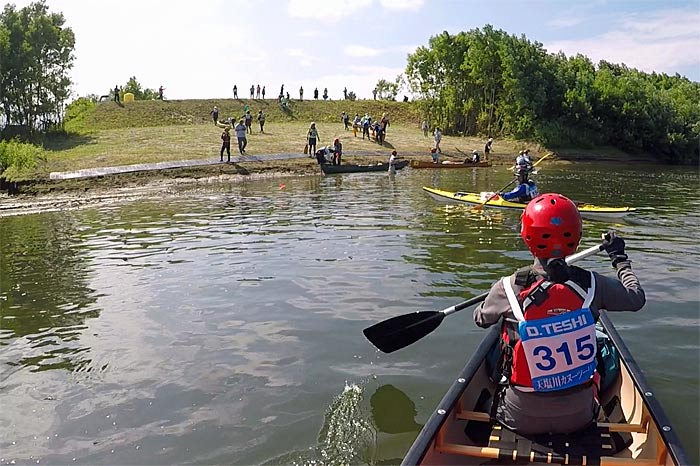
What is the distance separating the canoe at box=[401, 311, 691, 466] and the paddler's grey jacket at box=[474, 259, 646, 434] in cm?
12

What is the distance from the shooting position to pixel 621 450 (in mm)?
4457

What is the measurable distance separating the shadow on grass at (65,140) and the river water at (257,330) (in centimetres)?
2134

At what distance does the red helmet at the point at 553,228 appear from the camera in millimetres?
3898

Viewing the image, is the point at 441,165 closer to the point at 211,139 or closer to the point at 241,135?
the point at 241,135

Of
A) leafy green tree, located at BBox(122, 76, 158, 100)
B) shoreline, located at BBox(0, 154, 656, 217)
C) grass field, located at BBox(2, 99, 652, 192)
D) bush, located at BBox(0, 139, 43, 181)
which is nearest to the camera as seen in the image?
shoreline, located at BBox(0, 154, 656, 217)

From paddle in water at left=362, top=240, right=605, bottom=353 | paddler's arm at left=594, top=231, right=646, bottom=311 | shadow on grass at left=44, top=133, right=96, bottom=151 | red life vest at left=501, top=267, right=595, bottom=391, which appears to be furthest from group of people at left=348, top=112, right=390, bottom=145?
red life vest at left=501, top=267, right=595, bottom=391

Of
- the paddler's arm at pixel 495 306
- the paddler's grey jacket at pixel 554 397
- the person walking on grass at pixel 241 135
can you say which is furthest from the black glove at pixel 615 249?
the person walking on grass at pixel 241 135

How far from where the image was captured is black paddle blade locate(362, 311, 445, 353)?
6.42 metres

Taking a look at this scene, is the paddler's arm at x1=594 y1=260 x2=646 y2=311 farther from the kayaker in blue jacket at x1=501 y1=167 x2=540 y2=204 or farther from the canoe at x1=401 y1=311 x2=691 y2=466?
the kayaker in blue jacket at x1=501 y1=167 x2=540 y2=204

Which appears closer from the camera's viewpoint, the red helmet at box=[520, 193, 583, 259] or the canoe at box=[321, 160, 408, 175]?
the red helmet at box=[520, 193, 583, 259]

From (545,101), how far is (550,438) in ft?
162

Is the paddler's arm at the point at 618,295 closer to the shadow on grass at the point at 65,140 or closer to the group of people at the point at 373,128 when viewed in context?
the shadow on grass at the point at 65,140

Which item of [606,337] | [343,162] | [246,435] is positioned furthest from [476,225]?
[343,162]

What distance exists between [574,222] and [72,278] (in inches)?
390
